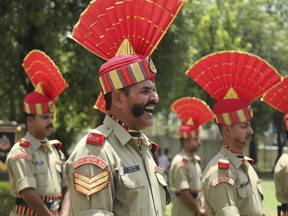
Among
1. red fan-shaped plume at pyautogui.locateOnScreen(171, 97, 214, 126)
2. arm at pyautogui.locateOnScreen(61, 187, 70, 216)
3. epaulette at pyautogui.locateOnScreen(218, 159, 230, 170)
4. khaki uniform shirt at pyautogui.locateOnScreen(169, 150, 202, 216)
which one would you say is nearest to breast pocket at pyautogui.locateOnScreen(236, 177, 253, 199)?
epaulette at pyautogui.locateOnScreen(218, 159, 230, 170)

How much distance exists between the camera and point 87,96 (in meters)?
13.6

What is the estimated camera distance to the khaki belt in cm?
602

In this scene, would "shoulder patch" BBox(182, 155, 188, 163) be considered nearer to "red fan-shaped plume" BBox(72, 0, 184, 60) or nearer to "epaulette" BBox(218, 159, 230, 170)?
"epaulette" BBox(218, 159, 230, 170)

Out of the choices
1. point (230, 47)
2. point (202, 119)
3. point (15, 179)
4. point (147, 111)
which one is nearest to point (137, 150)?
point (147, 111)

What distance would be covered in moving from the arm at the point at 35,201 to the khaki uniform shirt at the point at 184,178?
11.1 feet

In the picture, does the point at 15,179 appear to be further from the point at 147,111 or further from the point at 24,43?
the point at 24,43

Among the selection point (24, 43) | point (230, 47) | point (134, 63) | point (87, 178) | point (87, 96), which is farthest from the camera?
point (230, 47)

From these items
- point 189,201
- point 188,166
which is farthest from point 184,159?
point 189,201

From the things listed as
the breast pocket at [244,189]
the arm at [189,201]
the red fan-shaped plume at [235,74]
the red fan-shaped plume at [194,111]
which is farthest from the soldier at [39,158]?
the red fan-shaped plume at [194,111]

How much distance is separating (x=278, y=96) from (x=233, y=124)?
1.89 meters

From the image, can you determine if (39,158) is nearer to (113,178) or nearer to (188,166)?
(113,178)

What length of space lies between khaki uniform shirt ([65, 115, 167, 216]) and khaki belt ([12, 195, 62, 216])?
283 centimetres

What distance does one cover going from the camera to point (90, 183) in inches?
123

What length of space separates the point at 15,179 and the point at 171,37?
28.1ft
